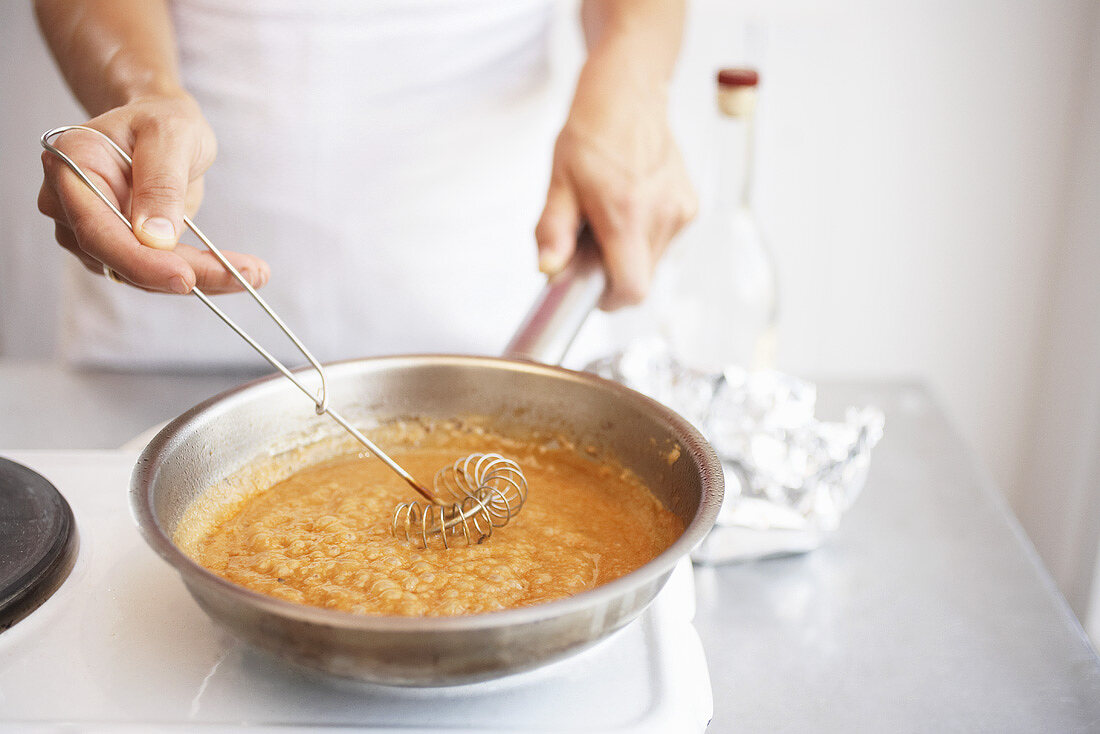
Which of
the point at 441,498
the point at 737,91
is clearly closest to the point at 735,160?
the point at 737,91

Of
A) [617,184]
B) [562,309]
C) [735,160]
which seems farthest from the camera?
[735,160]

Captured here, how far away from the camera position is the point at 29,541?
617 millimetres

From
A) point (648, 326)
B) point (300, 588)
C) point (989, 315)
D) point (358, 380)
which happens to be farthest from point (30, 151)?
point (989, 315)

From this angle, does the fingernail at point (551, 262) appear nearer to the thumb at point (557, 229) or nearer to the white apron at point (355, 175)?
the thumb at point (557, 229)

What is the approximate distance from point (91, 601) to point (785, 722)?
478 millimetres

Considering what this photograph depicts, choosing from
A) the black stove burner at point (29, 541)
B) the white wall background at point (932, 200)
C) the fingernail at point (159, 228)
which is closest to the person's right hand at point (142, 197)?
the fingernail at point (159, 228)

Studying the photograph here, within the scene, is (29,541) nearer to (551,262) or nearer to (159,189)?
(159,189)

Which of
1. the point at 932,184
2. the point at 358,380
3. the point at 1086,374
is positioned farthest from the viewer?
the point at 932,184

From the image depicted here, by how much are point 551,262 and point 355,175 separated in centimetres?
46

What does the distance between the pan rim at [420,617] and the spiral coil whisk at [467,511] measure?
123mm

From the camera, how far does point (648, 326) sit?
6.41 feet

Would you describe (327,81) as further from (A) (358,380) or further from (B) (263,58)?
(A) (358,380)

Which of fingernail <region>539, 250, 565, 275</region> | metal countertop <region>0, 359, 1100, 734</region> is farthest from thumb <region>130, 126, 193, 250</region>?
metal countertop <region>0, 359, 1100, 734</region>

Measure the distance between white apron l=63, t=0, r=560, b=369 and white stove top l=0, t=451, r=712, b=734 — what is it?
0.65 meters
